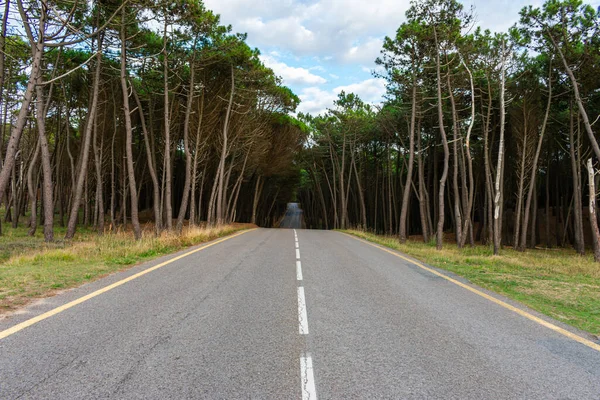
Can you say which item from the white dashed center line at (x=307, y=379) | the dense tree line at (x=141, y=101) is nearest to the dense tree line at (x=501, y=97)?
the dense tree line at (x=141, y=101)

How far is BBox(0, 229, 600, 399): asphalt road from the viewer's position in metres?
2.88

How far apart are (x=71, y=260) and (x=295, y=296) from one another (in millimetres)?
6183

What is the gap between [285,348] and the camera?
12.1 feet

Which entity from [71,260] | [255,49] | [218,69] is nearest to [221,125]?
[218,69]

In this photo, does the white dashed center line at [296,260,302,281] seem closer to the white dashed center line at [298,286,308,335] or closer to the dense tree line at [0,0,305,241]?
the white dashed center line at [298,286,308,335]

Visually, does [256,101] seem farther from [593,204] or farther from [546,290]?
[546,290]

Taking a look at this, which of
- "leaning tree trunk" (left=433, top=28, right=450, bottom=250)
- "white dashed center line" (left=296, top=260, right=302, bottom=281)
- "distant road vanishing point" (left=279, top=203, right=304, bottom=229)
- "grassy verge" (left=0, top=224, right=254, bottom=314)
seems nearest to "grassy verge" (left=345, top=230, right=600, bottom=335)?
"white dashed center line" (left=296, top=260, right=302, bottom=281)

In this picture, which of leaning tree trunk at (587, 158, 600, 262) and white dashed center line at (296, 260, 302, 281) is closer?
white dashed center line at (296, 260, 302, 281)

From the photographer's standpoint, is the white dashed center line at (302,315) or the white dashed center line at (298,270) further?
the white dashed center line at (298,270)

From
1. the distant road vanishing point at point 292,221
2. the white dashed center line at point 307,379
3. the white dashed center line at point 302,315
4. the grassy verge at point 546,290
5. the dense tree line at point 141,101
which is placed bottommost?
the distant road vanishing point at point 292,221

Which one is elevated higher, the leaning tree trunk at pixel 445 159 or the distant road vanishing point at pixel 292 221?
the leaning tree trunk at pixel 445 159

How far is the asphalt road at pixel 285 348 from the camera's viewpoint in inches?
113

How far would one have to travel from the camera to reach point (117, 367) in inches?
124

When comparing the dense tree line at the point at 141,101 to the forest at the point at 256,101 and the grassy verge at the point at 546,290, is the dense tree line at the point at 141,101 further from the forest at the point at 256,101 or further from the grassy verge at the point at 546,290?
the grassy verge at the point at 546,290
